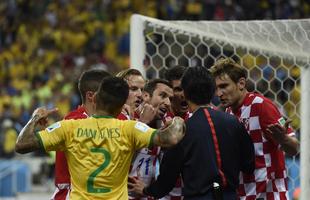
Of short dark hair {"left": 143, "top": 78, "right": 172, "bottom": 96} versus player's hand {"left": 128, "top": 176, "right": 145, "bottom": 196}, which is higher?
short dark hair {"left": 143, "top": 78, "right": 172, "bottom": 96}

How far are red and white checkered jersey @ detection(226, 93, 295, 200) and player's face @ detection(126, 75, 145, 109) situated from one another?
0.71 m

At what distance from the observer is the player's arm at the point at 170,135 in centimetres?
511

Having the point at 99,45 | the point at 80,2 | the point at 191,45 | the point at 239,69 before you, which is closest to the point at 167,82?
the point at 239,69

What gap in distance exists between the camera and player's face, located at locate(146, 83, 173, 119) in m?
6.18

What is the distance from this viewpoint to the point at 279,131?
565 cm

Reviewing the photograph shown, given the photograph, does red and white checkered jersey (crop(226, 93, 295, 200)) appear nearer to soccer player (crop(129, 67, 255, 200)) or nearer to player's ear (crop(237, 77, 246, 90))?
player's ear (crop(237, 77, 246, 90))

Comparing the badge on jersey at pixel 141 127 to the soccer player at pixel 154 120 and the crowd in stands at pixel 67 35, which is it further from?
the crowd in stands at pixel 67 35

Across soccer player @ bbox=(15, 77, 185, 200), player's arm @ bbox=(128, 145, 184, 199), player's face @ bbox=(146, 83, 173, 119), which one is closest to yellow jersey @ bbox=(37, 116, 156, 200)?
soccer player @ bbox=(15, 77, 185, 200)

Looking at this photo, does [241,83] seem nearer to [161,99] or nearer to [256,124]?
[256,124]

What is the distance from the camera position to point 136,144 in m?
5.19

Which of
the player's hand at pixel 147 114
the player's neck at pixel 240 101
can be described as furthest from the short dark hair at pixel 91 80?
the player's neck at pixel 240 101

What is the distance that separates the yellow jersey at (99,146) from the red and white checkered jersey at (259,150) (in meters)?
1.17

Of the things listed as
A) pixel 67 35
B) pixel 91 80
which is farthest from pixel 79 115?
pixel 67 35

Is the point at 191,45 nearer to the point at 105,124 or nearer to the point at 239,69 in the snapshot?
the point at 239,69
